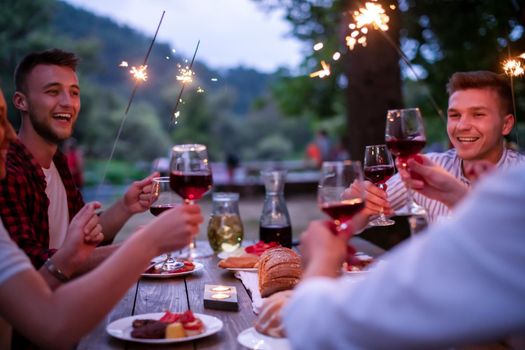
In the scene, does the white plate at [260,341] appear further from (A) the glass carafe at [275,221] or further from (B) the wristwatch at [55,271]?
(A) the glass carafe at [275,221]

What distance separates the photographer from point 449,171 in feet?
10.9

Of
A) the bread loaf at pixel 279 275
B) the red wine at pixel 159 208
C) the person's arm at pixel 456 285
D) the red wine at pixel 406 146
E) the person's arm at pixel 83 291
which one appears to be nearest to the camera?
the person's arm at pixel 456 285

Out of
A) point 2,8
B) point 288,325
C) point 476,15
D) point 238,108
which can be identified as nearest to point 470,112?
point 288,325

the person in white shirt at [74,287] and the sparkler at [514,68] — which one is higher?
the sparkler at [514,68]

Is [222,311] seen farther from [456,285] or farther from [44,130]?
[44,130]

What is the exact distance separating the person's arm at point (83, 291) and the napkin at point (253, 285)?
610 mm

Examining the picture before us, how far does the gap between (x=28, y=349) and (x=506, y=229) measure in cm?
158

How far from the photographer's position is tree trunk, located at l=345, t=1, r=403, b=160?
6707 mm

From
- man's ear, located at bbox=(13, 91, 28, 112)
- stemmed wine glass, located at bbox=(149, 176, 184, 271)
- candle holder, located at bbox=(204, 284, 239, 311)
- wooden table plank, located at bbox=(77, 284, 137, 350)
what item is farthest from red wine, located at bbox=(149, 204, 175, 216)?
man's ear, located at bbox=(13, 91, 28, 112)

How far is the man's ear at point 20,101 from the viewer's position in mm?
3053

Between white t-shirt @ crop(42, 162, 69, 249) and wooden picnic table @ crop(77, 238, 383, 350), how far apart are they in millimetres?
647

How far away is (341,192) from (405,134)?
57cm

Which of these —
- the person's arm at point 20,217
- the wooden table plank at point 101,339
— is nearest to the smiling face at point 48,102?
the person's arm at point 20,217

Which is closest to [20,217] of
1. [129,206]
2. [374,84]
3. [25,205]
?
[25,205]
